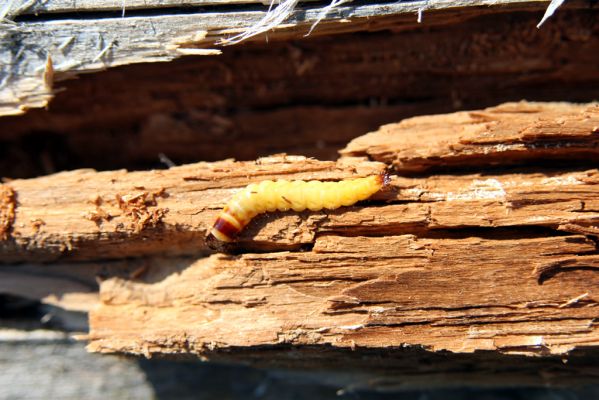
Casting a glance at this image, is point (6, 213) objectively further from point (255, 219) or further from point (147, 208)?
point (255, 219)

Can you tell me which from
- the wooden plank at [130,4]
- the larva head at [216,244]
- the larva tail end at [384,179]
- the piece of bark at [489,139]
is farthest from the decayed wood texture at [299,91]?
the larva head at [216,244]

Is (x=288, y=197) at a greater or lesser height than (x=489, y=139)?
lesser

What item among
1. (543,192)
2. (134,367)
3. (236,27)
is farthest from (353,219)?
(134,367)

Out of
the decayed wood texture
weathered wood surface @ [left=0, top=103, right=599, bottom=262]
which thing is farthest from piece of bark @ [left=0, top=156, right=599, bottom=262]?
the decayed wood texture

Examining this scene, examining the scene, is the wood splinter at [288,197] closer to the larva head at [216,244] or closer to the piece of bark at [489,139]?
the larva head at [216,244]

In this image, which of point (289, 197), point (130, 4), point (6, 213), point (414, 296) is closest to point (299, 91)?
point (289, 197)
